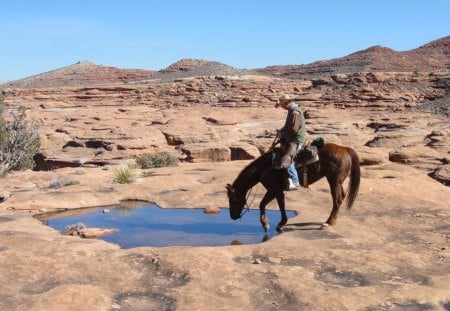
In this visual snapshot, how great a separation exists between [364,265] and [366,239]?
5.37 ft

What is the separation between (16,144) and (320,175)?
16.8 meters

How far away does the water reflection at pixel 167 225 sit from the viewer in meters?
9.21

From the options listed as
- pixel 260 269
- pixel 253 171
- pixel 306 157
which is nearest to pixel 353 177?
pixel 306 157

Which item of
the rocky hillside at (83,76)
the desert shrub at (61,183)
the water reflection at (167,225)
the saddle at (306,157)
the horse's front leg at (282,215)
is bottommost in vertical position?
the water reflection at (167,225)

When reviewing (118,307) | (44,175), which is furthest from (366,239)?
(44,175)

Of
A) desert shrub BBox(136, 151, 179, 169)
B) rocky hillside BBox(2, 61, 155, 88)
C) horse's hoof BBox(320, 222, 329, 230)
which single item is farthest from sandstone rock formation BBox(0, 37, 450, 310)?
rocky hillside BBox(2, 61, 155, 88)

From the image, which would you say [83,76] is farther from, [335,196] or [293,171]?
[335,196]

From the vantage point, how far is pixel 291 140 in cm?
949

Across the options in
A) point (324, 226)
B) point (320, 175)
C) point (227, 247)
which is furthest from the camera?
point (320, 175)

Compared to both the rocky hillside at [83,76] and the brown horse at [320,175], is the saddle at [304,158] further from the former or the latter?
the rocky hillside at [83,76]

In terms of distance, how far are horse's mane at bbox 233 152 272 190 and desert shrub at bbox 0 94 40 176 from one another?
14900 mm

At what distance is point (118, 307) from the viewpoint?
5.70 meters

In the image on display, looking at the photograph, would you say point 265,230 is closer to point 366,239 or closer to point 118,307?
point 366,239

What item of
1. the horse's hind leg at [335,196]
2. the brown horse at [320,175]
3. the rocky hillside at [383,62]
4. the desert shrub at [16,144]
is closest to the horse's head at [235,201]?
the brown horse at [320,175]
